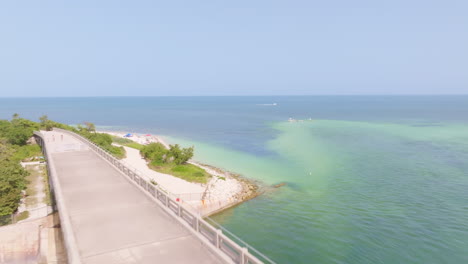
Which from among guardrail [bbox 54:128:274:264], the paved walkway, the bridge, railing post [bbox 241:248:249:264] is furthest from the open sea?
railing post [bbox 241:248:249:264]

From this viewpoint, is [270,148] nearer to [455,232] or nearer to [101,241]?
[455,232]

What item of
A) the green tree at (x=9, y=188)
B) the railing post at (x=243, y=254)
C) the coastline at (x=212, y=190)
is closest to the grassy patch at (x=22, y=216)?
the green tree at (x=9, y=188)

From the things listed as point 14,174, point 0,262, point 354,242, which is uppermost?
point 14,174

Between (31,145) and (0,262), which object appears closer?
(0,262)

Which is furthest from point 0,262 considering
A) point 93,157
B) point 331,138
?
point 331,138

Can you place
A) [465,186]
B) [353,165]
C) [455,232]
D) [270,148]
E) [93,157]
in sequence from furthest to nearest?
[270,148] → [353,165] → [465,186] → [93,157] → [455,232]

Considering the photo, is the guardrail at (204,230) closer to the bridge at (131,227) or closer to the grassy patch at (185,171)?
the bridge at (131,227)

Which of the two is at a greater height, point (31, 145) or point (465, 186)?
point (31, 145)
